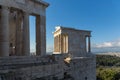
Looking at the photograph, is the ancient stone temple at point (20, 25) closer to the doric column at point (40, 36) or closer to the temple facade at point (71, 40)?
the doric column at point (40, 36)

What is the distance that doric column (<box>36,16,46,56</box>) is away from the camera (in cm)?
A: 2753

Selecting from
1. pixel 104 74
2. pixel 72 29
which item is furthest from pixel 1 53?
pixel 104 74

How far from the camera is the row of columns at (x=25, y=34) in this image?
21.1 m

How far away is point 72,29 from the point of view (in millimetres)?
42281

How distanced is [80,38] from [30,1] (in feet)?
66.9

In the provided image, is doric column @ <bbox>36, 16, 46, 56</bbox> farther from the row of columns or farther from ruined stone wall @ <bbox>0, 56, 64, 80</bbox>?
ruined stone wall @ <bbox>0, 56, 64, 80</bbox>

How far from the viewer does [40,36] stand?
27.5 metres

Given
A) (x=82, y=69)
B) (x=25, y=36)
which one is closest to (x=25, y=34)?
(x=25, y=36)

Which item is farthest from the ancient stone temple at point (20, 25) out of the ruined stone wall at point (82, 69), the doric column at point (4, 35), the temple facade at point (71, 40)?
the temple facade at point (71, 40)

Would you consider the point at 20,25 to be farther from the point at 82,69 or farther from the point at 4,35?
the point at 82,69

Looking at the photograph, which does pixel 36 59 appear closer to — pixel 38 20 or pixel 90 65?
pixel 38 20

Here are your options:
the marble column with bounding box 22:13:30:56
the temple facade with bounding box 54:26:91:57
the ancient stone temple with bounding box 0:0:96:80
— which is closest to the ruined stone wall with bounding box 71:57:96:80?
the ancient stone temple with bounding box 0:0:96:80

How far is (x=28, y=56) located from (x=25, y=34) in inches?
228

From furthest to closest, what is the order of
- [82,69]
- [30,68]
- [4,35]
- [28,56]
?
[82,69]
[4,35]
[28,56]
[30,68]
